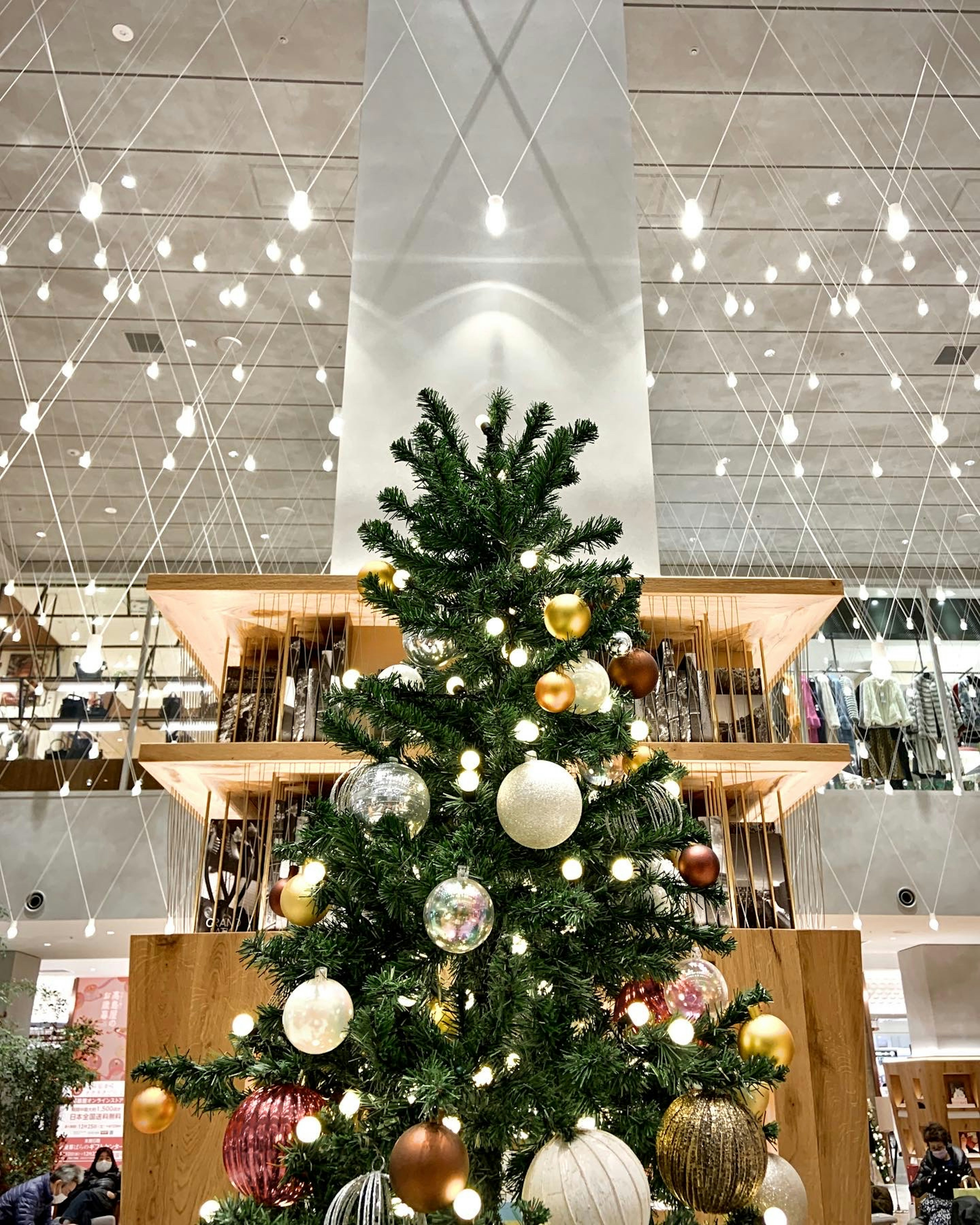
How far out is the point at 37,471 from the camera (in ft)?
34.5

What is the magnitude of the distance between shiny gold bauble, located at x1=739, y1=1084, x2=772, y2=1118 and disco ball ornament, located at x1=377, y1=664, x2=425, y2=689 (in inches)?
34.3

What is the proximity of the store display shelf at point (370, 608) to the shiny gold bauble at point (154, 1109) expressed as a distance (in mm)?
1597

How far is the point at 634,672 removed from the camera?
2.08 m

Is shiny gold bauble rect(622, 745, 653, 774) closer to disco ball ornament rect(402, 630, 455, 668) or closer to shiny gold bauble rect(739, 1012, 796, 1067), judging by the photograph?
disco ball ornament rect(402, 630, 455, 668)

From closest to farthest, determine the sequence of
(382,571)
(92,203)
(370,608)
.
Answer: (382,571), (370,608), (92,203)

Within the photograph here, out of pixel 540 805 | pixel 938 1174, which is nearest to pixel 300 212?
pixel 540 805

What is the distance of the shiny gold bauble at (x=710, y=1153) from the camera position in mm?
1396

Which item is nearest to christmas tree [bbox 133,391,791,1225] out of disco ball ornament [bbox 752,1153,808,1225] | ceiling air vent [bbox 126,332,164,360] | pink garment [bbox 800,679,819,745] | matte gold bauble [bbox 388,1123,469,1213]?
matte gold bauble [bbox 388,1123,469,1213]

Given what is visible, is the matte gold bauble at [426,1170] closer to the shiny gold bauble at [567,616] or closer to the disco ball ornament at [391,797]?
the disco ball ornament at [391,797]

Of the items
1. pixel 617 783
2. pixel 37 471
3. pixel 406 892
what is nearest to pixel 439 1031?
pixel 406 892

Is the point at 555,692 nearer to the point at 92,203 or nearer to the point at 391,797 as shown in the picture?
the point at 391,797

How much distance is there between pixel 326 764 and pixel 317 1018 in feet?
5.39

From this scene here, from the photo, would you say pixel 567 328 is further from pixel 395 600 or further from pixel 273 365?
pixel 273 365

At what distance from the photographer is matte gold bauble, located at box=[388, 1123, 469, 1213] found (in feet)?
4.02
